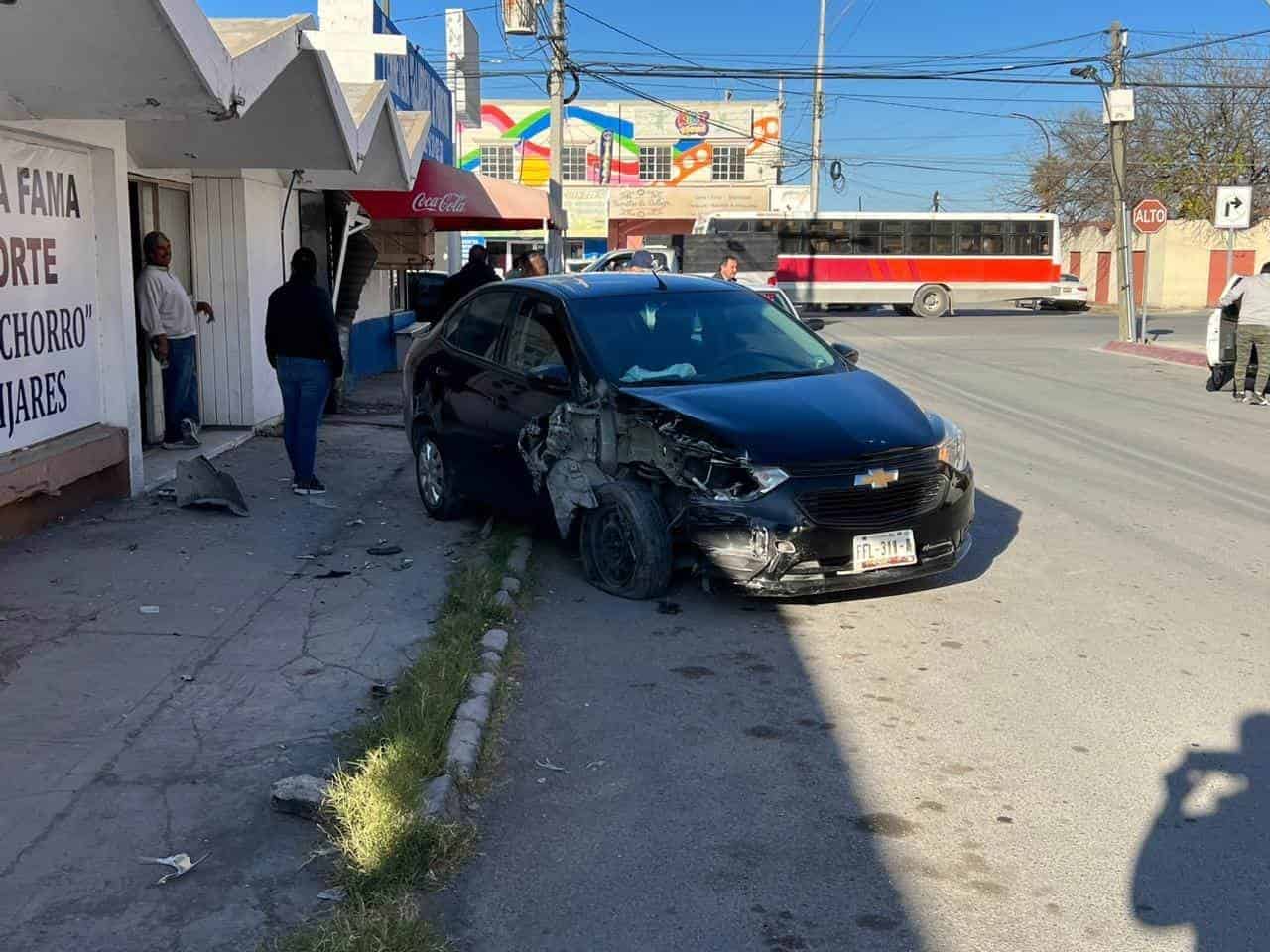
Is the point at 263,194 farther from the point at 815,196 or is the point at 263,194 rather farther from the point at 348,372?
the point at 815,196

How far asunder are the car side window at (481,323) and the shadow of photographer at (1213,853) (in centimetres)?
490

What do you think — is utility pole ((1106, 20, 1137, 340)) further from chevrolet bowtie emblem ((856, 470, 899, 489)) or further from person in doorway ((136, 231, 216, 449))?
chevrolet bowtie emblem ((856, 470, 899, 489))

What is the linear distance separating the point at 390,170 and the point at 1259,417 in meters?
10.0

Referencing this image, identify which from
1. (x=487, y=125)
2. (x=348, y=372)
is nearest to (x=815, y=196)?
(x=487, y=125)

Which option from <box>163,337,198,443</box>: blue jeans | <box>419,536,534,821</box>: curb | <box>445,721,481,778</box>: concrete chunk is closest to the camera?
<box>419,536,534,821</box>: curb

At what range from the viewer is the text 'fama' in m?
7.04

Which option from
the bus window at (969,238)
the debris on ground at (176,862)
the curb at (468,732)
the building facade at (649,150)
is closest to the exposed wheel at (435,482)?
the curb at (468,732)

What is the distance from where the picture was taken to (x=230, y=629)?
5914 mm

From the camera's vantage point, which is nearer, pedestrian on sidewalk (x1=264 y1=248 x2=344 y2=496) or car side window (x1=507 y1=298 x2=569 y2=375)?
car side window (x1=507 y1=298 x2=569 y2=375)

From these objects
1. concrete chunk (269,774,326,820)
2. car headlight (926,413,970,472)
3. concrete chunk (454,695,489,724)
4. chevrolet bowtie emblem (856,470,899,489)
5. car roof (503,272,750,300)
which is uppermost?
car roof (503,272,750,300)

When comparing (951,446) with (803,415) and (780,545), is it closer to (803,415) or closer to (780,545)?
(803,415)

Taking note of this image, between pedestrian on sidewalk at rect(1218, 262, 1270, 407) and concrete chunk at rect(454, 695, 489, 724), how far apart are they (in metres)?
13.0

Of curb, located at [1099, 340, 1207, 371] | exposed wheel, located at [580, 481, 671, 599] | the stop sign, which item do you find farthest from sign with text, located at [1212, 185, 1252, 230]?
exposed wheel, located at [580, 481, 671, 599]

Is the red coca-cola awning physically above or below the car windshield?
above
